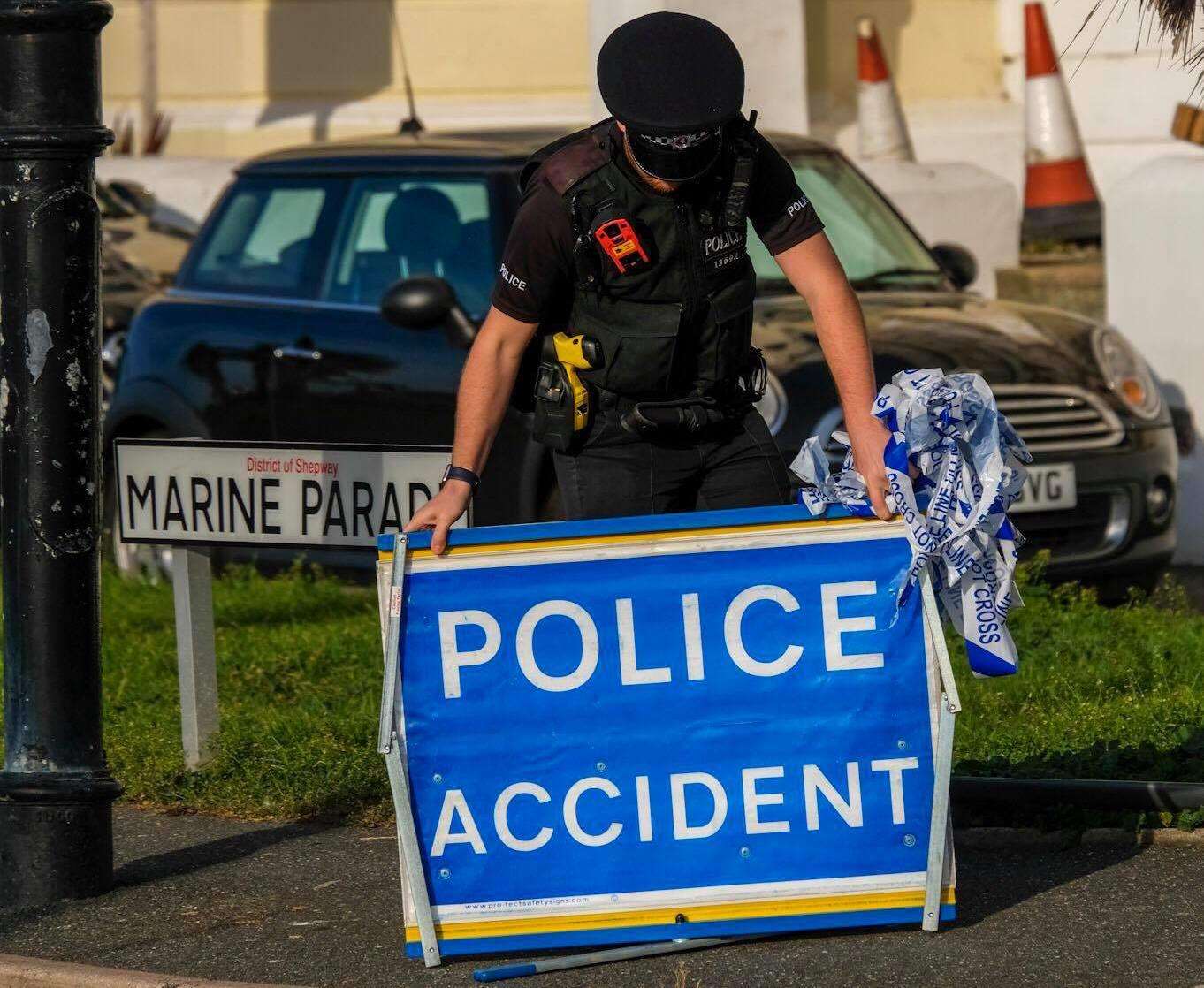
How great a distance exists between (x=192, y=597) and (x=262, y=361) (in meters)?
2.63

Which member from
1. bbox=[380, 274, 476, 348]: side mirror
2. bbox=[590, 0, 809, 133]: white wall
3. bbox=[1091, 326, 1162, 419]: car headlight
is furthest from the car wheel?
bbox=[590, 0, 809, 133]: white wall

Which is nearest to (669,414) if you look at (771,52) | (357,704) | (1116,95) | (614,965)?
(614,965)

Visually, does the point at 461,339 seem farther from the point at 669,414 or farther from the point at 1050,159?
the point at 1050,159

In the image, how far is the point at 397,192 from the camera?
869cm

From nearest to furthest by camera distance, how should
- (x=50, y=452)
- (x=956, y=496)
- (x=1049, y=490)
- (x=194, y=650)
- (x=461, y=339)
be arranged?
(x=956, y=496), (x=50, y=452), (x=194, y=650), (x=1049, y=490), (x=461, y=339)

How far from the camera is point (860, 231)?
28.9 ft

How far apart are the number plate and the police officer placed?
299 cm

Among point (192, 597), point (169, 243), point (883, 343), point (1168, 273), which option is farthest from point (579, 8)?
point (192, 597)

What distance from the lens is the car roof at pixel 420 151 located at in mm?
8508

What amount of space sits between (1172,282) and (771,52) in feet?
→ 12.1

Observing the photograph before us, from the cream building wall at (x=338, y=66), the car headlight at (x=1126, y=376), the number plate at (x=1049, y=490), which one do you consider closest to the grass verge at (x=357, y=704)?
the number plate at (x=1049, y=490)

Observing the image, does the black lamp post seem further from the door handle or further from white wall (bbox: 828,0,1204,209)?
white wall (bbox: 828,0,1204,209)

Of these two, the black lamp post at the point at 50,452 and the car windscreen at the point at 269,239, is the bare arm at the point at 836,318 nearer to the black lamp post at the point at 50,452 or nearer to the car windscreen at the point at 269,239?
the black lamp post at the point at 50,452

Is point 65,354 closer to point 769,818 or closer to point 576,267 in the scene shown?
point 576,267
